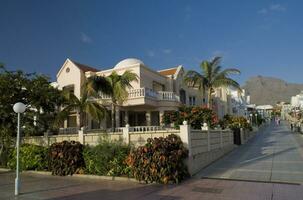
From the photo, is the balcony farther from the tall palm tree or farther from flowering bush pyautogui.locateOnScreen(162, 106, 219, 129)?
flowering bush pyautogui.locateOnScreen(162, 106, 219, 129)

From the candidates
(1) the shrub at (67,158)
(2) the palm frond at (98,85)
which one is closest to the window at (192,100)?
(2) the palm frond at (98,85)

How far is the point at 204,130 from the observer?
45.4 feet

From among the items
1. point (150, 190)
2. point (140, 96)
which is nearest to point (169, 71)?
point (140, 96)

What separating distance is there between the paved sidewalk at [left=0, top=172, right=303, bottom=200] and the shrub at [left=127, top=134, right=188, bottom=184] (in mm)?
426

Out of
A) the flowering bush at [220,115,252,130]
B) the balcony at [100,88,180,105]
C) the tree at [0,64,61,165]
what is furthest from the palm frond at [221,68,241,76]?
the tree at [0,64,61,165]

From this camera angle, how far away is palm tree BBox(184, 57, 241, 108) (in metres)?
24.2

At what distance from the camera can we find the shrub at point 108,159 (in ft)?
37.8

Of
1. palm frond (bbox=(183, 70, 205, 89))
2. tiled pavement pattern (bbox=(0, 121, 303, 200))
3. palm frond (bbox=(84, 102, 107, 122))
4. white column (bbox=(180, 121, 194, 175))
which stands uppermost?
palm frond (bbox=(183, 70, 205, 89))

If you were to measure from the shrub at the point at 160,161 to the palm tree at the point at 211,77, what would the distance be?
14170mm

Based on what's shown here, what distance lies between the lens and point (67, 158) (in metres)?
12.7

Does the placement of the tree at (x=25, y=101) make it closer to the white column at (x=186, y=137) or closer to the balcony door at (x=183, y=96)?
the white column at (x=186, y=137)

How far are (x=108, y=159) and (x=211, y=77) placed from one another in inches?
622

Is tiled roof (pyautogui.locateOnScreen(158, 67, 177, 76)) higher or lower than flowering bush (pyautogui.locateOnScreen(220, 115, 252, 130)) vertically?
higher

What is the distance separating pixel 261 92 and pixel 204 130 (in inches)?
6912
